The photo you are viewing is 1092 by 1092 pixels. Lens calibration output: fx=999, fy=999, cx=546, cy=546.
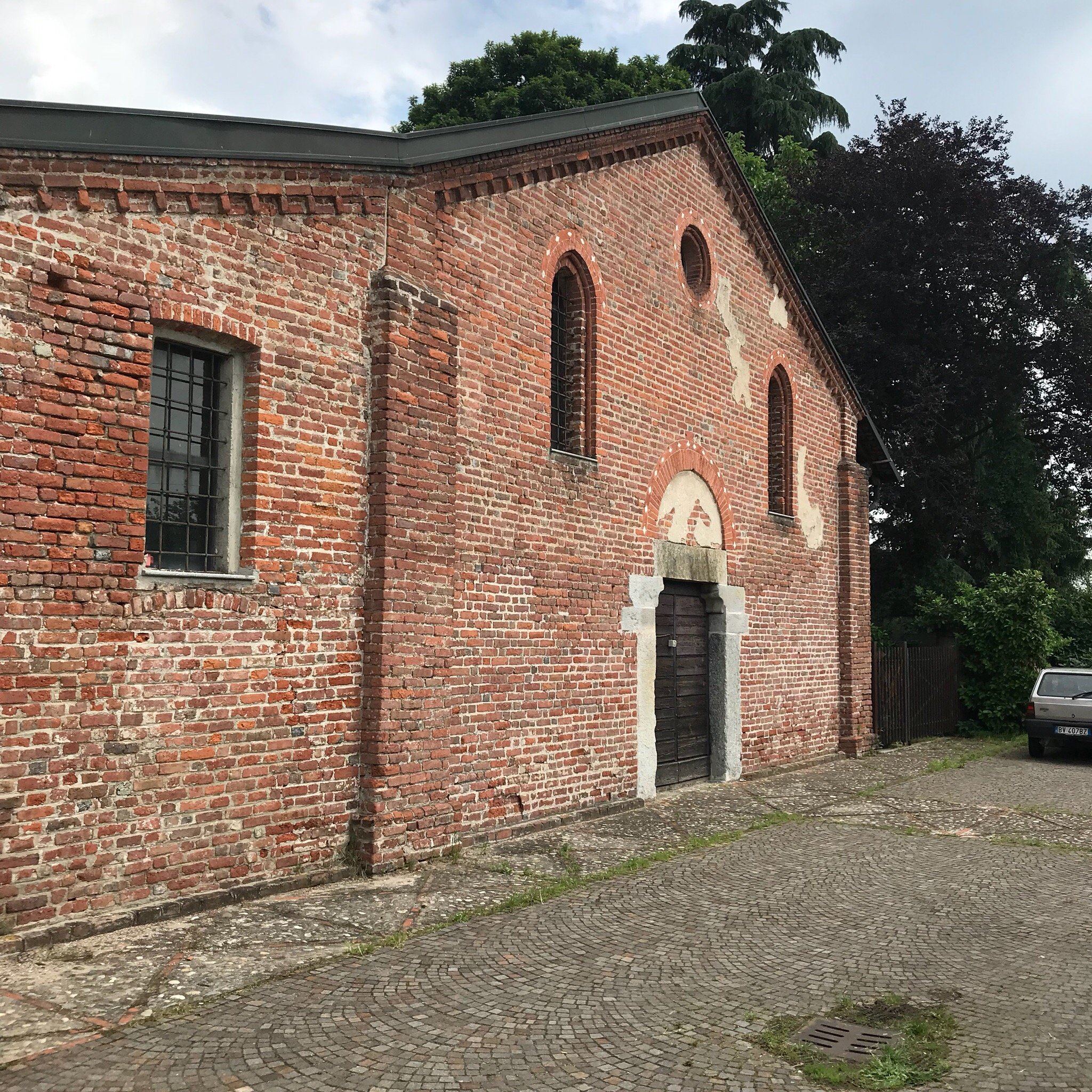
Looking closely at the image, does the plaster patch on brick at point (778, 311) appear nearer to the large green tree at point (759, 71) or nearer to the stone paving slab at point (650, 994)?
the stone paving slab at point (650, 994)

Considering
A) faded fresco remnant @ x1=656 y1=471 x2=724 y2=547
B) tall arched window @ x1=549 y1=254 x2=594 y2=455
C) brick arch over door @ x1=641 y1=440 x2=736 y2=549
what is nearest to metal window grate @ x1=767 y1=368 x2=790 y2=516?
brick arch over door @ x1=641 y1=440 x2=736 y2=549

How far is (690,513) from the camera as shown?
11555mm

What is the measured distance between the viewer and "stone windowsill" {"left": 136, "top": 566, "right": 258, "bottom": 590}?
617 centimetres

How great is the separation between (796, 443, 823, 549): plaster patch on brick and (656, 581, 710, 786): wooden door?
117 inches

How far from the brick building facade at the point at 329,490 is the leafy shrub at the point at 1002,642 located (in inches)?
360

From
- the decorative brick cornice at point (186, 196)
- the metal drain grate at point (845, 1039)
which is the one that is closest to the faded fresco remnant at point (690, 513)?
the decorative brick cornice at point (186, 196)

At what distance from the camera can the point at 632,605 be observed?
34.0 feet

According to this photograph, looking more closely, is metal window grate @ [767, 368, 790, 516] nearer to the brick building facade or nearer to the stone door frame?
the stone door frame

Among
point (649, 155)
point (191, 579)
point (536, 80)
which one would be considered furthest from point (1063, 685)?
point (536, 80)

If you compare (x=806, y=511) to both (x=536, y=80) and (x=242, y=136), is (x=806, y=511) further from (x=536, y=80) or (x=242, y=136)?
(x=536, y=80)

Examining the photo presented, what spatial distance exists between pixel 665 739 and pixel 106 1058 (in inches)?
306

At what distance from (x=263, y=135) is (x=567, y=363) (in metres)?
4.03

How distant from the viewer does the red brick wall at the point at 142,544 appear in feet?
18.5

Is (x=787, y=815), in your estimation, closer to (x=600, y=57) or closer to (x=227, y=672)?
(x=227, y=672)
